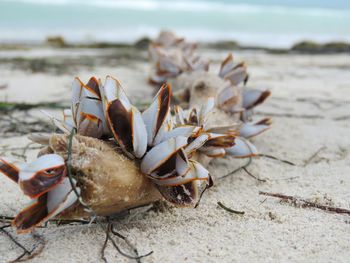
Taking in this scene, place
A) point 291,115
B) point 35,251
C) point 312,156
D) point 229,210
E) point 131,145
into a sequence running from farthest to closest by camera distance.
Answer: point 291,115 < point 312,156 < point 229,210 < point 131,145 < point 35,251

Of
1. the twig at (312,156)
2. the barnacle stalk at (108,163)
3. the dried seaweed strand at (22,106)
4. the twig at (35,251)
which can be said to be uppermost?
the barnacle stalk at (108,163)

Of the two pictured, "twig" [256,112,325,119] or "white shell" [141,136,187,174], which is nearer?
"white shell" [141,136,187,174]

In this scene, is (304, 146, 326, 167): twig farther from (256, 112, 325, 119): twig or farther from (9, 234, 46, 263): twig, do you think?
(9, 234, 46, 263): twig

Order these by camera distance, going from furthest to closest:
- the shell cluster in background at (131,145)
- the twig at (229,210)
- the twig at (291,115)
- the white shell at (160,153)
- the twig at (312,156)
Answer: the twig at (291,115)
the twig at (312,156)
the twig at (229,210)
the white shell at (160,153)
the shell cluster in background at (131,145)

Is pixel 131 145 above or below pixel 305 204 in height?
above

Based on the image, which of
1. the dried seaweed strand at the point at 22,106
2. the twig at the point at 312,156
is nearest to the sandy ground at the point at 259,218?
the twig at the point at 312,156

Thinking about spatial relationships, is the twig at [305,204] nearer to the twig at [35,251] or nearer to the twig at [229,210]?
the twig at [229,210]

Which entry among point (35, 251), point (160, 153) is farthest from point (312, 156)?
point (35, 251)

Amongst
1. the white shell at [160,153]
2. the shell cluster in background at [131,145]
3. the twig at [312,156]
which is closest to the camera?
the shell cluster in background at [131,145]

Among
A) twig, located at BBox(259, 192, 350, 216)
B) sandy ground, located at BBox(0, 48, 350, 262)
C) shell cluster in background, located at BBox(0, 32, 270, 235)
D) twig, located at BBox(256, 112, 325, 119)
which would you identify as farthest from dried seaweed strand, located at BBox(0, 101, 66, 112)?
twig, located at BBox(259, 192, 350, 216)

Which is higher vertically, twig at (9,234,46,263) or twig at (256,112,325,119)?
twig at (9,234,46,263)

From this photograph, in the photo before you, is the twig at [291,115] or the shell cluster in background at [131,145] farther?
the twig at [291,115]

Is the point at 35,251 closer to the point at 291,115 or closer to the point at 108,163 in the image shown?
the point at 108,163
